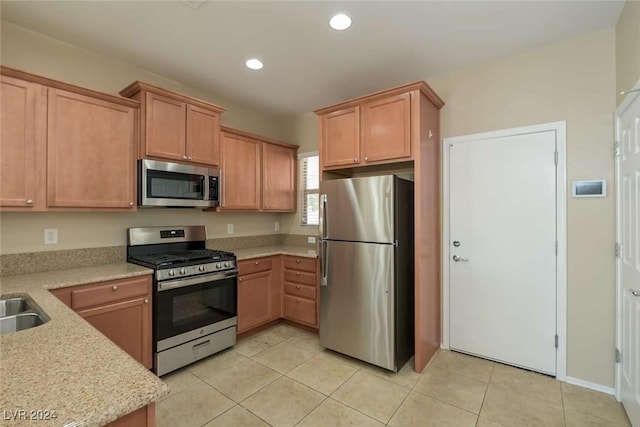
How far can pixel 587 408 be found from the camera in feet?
6.78

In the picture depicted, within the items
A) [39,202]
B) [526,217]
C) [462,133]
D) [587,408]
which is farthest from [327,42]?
[587,408]

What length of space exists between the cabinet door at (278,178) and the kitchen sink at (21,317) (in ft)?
7.78

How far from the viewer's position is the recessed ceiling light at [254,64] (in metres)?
2.73

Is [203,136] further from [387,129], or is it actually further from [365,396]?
[365,396]

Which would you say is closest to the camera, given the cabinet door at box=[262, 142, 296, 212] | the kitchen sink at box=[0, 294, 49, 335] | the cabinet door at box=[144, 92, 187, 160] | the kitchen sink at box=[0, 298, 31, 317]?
the kitchen sink at box=[0, 294, 49, 335]

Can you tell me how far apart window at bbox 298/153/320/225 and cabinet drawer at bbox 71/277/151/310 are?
2199 mm

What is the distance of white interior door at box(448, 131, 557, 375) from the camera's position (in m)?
2.46

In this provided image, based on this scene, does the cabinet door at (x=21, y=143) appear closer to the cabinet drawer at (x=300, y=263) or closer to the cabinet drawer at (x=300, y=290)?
the cabinet drawer at (x=300, y=263)

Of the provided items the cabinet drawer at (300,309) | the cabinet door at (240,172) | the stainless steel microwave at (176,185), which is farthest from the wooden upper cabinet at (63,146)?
the cabinet drawer at (300,309)

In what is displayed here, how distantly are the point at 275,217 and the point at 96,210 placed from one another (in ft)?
7.27

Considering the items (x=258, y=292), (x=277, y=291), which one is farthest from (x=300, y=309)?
(x=258, y=292)

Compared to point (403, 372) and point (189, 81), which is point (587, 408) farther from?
Answer: point (189, 81)

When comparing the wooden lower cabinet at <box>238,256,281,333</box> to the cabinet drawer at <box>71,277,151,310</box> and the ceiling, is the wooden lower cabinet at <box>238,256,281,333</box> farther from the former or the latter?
the ceiling

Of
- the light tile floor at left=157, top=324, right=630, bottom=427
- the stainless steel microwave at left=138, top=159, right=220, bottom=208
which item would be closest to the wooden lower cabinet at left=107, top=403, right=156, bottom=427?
the light tile floor at left=157, top=324, right=630, bottom=427
